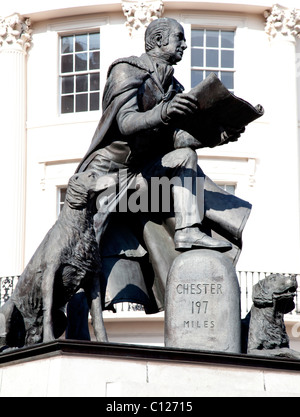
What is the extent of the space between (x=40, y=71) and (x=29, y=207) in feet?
11.7

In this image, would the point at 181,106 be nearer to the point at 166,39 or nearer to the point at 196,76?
the point at 166,39

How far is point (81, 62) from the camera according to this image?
122 feet

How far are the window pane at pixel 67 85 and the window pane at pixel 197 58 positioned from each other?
10.3ft

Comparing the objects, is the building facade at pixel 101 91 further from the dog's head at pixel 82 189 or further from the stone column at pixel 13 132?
the dog's head at pixel 82 189

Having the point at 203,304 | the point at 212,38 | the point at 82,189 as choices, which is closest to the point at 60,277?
the point at 82,189

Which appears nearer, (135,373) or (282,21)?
(135,373)

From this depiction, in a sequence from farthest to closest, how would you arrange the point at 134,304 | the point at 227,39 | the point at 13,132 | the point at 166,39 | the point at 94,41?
the point at 13,132
the point at 94,41
the point at 227,39
the point at 134,304
the point at 166,39

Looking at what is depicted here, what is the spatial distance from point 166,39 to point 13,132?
2753 centimetres

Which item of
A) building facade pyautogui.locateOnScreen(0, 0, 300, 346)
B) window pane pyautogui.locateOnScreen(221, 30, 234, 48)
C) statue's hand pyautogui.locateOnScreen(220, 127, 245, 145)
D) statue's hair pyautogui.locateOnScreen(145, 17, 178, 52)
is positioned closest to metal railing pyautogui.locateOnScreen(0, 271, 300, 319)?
building facade pyautogui.locateOnScreen(0, 0, 300, 346)

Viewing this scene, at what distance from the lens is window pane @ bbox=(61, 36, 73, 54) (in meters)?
37.6

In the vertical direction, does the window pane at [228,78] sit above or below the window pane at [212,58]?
below

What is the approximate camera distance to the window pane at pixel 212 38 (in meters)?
37.2

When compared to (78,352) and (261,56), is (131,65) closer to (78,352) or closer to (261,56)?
(78,352)

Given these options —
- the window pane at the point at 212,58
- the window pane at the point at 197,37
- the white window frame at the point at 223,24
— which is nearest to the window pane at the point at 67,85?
the white window frame at the point at 223,24
